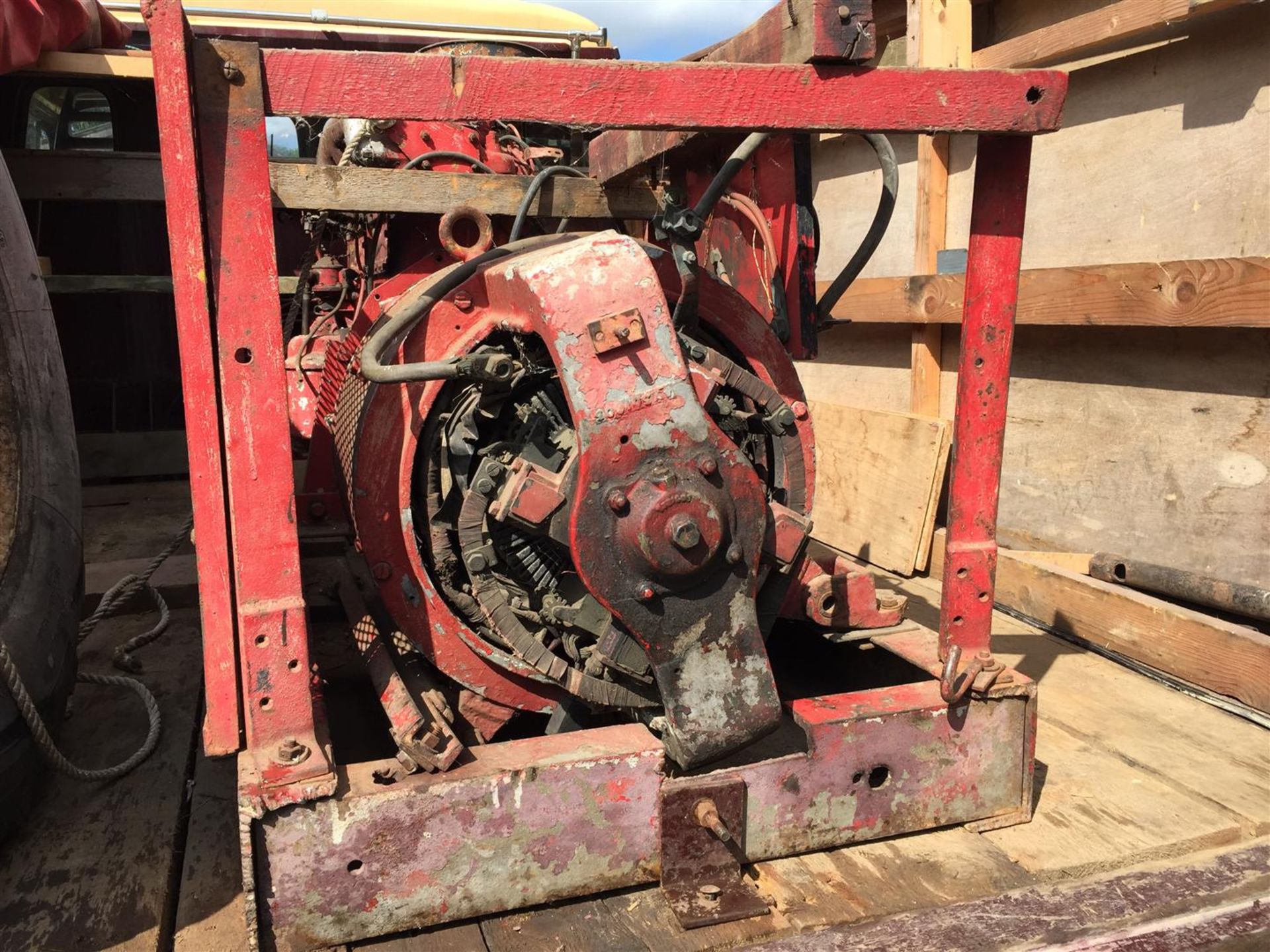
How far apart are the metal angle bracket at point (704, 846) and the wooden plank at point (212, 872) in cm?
71

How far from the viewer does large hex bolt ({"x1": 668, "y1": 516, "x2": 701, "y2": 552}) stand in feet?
5.17

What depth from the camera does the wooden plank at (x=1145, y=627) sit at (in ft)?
8.35

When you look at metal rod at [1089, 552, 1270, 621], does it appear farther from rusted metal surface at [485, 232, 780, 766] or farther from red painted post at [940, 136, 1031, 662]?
rusted metal surface at [485, 232, 780, 766]

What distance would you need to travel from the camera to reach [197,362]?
156 centimetres

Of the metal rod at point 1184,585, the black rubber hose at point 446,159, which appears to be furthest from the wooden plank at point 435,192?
the metal rod at point 1184,585

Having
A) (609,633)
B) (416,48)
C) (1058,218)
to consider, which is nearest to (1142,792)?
(609,633)

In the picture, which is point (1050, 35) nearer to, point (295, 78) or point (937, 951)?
point (295, 78)

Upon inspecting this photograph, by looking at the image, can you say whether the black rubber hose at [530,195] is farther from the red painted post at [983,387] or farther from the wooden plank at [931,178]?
the wooden plank at [931,178]

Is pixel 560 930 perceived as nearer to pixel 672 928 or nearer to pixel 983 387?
pixel 672 928

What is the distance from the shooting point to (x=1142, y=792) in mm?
2135

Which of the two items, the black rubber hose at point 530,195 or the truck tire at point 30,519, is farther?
the black rubber hose at point 530,195

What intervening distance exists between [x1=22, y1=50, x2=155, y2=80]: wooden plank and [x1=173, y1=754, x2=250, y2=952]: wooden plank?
3.26 m

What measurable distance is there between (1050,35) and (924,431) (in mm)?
1400

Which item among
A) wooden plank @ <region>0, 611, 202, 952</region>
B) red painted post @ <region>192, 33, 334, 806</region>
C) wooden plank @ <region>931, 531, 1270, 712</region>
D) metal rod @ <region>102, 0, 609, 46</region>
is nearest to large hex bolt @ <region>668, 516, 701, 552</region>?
red painted post @ <region>192, 33, 334, 806</region>
